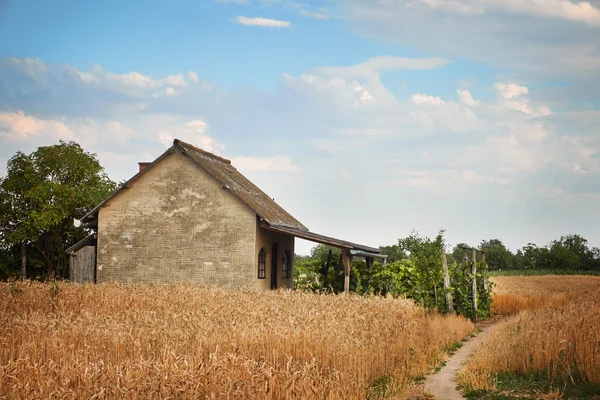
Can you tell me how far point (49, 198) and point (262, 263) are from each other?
2181 centimetres

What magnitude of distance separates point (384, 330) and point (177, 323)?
13.5ft

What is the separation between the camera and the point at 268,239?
1112 inches

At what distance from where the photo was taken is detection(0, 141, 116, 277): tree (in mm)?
42906

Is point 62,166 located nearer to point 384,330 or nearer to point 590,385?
point 384,330

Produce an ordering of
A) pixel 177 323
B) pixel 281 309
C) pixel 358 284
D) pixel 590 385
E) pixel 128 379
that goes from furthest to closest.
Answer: pixel 358 284
pixel 281 309
pixel 177 323
pixel 590 385
pixel 128 379

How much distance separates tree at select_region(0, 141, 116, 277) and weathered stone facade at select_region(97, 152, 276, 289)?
17.1 meters

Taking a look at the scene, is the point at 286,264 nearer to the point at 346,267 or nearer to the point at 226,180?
the point at 226,180

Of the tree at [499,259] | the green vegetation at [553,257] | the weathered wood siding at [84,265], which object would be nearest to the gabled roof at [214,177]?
the weathered wood siding at [84,265]

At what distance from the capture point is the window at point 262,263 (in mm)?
27417

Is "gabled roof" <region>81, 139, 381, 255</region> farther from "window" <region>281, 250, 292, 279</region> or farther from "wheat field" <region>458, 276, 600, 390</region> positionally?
"wheat field" <region>458, 276, 600, 390</region>

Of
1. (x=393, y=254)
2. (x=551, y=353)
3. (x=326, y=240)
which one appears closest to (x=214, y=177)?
(x=326, y=240)

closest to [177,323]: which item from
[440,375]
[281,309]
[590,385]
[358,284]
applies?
[281,309]

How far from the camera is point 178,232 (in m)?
26.7

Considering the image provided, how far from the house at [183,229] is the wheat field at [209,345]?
710 centimetres
